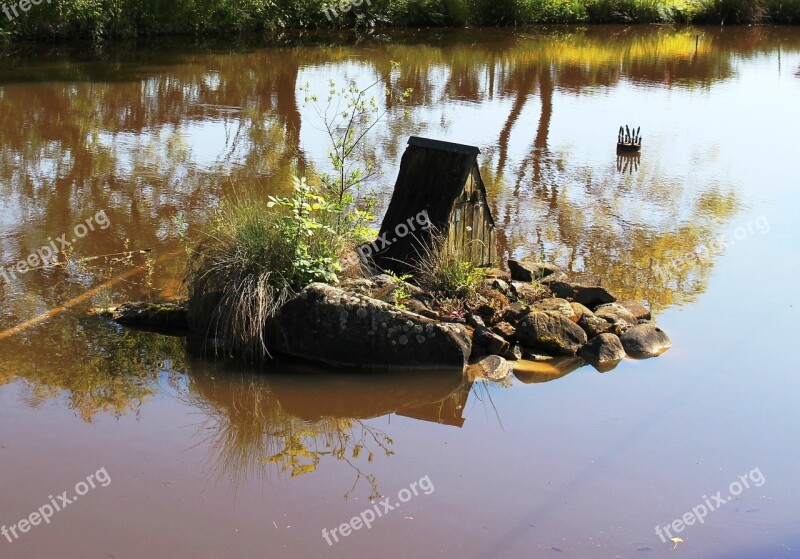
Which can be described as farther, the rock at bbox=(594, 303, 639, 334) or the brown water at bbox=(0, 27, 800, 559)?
the rock at bbox=(594, 303, 639, 334)

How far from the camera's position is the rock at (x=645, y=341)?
8.31 m

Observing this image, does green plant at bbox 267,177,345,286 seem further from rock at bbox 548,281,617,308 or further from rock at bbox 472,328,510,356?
rock at bbox 548,281,617,308

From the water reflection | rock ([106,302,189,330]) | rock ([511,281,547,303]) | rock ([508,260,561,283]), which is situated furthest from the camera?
rock ([508,260,561,283])

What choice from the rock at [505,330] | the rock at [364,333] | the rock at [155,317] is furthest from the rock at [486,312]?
the rock at [155,317]

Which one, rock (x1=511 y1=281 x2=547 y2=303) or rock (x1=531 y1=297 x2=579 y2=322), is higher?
rock (x1=511 y1=281 x2=547 y2=303)

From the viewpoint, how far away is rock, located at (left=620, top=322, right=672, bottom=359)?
831cm

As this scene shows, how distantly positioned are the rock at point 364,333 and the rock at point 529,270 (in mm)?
1559

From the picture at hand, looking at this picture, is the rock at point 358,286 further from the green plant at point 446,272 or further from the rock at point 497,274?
the rock at point 497,274

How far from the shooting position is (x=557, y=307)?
8578 millimetres

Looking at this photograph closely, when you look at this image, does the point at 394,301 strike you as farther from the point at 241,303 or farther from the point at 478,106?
the point at 478,106

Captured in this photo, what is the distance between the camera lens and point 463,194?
9148mm

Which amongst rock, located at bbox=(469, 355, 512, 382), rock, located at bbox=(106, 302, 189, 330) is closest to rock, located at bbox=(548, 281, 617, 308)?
rock, located at bbox=(469, 355, 512, 382)

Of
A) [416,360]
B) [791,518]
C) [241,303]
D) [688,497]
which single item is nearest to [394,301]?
[416,360]

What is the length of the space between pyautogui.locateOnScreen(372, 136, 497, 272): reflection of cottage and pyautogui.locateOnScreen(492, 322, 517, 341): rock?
108cm
